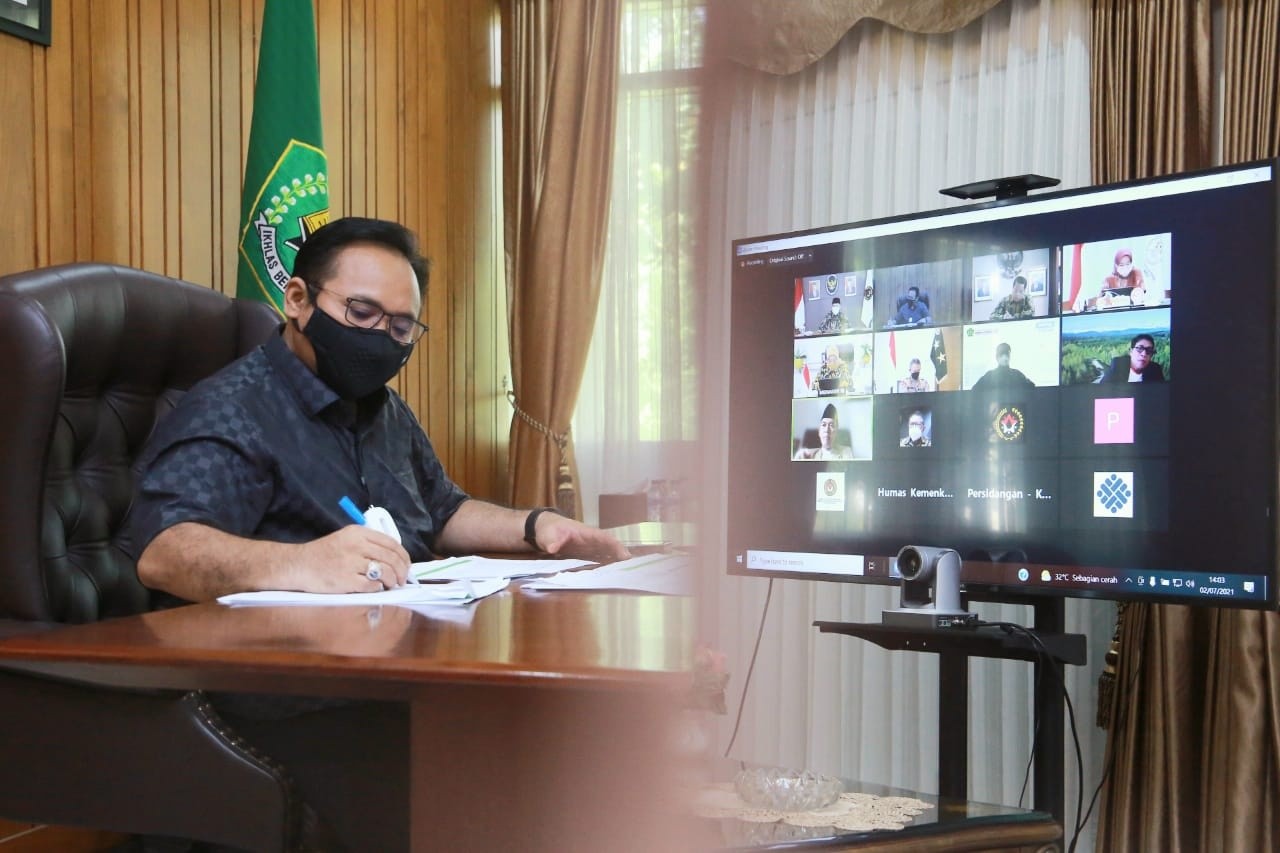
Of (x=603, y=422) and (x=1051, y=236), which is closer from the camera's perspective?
(x=1051, y=236)

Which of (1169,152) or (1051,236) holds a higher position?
(1169,152)

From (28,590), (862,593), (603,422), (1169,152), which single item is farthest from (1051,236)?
(603,422)

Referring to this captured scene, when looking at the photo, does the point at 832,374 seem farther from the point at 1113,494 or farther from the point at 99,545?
the point at 99,545

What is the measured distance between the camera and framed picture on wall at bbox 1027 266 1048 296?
1591 mm

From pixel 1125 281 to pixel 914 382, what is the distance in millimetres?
313

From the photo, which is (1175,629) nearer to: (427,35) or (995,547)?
(995,547)

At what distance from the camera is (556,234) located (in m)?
3.49

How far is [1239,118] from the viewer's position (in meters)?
2.08

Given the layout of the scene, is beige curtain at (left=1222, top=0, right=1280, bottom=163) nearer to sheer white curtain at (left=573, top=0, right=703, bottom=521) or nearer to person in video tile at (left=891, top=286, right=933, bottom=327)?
person in video tile at (left=891, top=286, right=933, bottom=327)

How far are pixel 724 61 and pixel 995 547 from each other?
53.9 inches

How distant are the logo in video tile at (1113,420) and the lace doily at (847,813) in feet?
1.94

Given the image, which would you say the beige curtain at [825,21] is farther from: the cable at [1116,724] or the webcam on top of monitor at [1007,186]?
the cable at [1116,724]

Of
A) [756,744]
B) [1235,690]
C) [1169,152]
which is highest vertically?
[1169,152]

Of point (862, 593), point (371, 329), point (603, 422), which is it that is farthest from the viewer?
point (603, 422)
